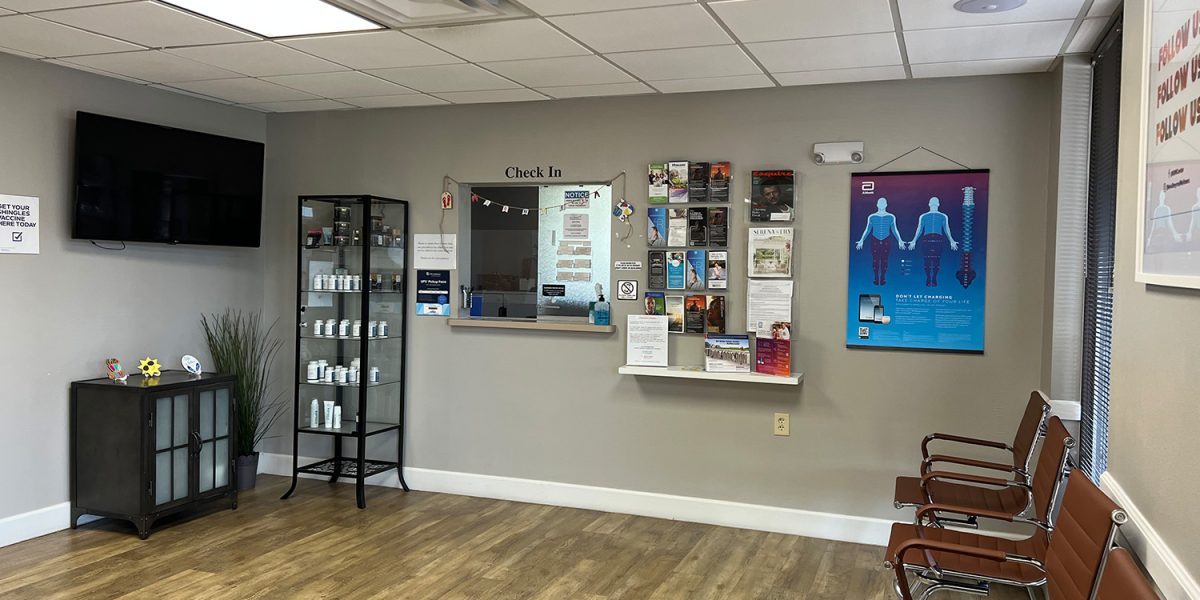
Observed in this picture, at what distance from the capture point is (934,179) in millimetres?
4609

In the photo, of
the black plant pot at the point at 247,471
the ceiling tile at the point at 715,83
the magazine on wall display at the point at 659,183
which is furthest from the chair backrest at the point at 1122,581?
the black plant pot at the point at 247,471

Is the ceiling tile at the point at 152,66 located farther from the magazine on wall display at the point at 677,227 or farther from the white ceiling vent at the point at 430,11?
the magazine on wall display at the point at 677,227

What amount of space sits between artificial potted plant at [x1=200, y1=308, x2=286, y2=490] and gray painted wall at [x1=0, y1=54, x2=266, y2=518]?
1.28ft

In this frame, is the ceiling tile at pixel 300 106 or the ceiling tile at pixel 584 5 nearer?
the ceiling tile at pixel 584 5

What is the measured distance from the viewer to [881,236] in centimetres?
471

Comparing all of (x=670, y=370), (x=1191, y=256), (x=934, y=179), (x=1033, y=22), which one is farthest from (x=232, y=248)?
(x=1191, y=256)

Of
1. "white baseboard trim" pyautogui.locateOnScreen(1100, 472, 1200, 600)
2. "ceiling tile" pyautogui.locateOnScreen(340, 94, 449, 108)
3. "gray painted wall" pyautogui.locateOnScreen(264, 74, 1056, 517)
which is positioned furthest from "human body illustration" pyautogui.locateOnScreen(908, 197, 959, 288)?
"ceiling tile" pyautogui.locateOnScreen(340, 94, 449, 108)

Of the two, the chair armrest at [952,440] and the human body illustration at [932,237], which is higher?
the human body illustration at [932,237]

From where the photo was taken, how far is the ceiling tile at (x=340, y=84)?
4.70m

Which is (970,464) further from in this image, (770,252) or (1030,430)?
(770,252)

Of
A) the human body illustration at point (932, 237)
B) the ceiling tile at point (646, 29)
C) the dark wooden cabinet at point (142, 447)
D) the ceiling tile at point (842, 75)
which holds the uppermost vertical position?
the ceiling tile at point (842, 75)

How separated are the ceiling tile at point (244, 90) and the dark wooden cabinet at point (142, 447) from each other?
1619mm

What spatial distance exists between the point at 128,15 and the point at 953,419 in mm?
4186

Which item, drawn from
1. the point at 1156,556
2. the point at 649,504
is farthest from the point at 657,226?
the point at 1156,556
